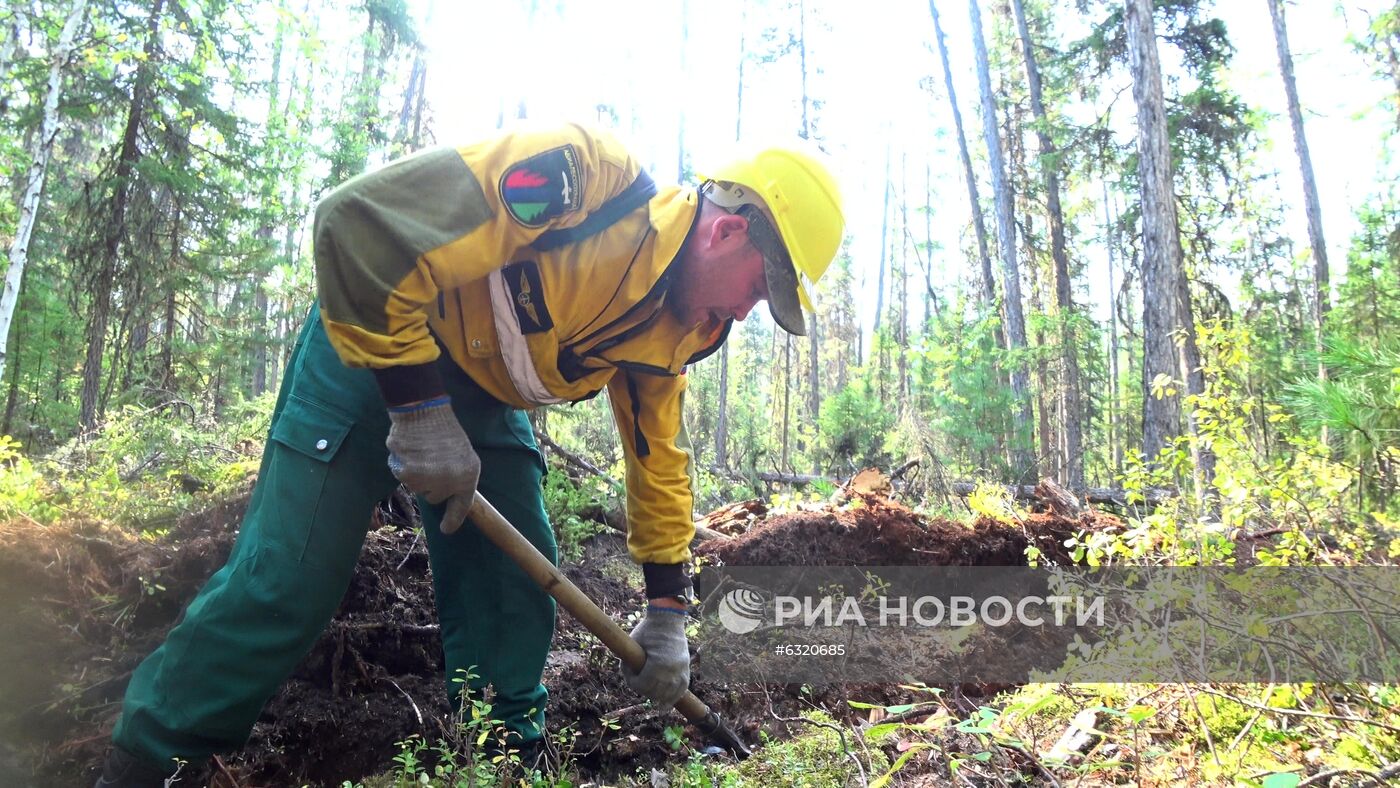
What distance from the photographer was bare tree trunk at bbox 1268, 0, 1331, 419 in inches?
512

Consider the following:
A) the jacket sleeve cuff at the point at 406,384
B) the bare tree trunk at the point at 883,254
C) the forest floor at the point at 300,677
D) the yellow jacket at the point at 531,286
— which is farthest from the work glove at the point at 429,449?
the bare tree trunk at the point at 883,254

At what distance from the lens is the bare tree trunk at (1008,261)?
11484mm

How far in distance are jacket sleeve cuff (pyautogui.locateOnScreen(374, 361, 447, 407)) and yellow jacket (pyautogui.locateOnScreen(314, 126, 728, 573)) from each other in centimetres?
2

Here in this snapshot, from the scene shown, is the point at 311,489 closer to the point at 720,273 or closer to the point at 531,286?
the point at 531,286

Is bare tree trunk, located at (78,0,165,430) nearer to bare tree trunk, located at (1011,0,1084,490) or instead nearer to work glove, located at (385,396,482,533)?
work glove, located at (385,396,482,533)

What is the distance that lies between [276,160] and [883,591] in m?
9.49

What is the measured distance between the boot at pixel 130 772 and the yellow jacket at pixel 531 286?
1198 millimetres

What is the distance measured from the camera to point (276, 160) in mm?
9742

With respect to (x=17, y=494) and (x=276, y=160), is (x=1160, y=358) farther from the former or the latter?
(x=276, y=160)

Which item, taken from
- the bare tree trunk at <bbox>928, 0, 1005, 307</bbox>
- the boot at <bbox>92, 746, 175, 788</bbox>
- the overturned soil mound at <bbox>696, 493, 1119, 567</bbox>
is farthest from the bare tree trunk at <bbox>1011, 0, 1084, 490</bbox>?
the boot at <bbox>92, 746, 175, 788</bbox>

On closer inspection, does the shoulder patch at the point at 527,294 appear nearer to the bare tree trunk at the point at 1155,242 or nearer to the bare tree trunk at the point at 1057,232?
the bare tree trunk at the point at 1155,242

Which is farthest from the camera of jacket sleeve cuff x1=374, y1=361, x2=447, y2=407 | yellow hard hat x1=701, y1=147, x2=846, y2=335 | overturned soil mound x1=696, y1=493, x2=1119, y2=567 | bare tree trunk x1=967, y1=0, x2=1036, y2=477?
bare tree trunk x1=967, y1=0, x2=1036, y2=477

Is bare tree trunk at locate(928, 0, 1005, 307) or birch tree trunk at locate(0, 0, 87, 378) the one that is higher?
bare tree trunk at locate(928, 0, 1005, 307)

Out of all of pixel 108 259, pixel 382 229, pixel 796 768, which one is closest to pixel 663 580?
pixel 796 768
